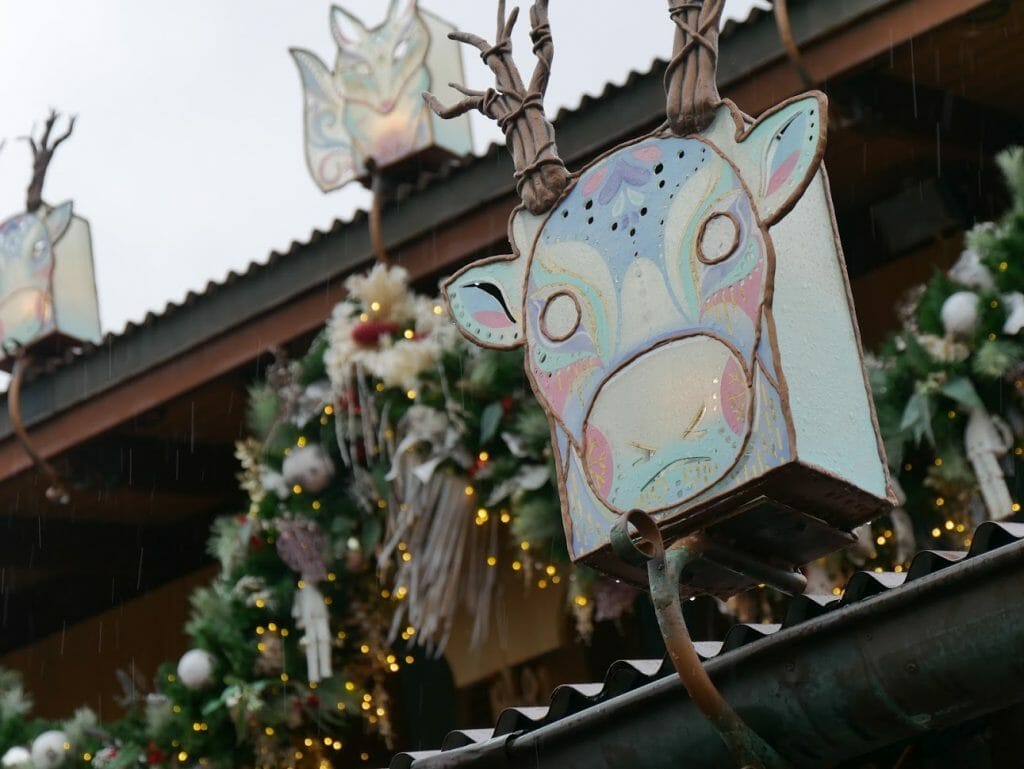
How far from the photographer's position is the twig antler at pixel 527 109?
435 centimetres

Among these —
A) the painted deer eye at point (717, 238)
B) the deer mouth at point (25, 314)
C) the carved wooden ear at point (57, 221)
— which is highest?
the carved wooden ear at point (57, 221)

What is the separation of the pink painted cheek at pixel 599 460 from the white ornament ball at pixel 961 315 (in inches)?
118

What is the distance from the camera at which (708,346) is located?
388 centimetres

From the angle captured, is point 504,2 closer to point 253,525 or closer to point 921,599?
point 921,599

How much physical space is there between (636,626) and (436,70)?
290 centimetres

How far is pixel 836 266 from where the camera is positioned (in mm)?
4023

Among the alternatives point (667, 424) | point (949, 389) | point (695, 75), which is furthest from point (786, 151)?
point (949, 389)

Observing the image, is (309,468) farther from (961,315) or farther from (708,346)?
(708,346)

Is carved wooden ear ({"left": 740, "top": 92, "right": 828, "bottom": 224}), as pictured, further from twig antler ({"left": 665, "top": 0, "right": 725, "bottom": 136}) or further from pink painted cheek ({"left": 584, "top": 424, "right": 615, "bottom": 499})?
pink painted cheek ({"left": 584, "top": 424, "right": 615, "bottom": 499})

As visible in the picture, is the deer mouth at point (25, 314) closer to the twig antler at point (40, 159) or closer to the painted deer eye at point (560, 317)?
the twig antler at point (40, 159)

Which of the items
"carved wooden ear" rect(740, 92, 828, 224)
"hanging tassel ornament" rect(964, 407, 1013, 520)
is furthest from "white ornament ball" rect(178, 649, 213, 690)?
"carved wooden ear" rect(740, 92, 828, 224)

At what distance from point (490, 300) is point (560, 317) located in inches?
9.9

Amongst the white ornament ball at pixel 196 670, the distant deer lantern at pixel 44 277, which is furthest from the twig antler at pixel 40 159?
the white ornament ball at pixel 196 670

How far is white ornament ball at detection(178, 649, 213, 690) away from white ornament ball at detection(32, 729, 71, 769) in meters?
0.97
